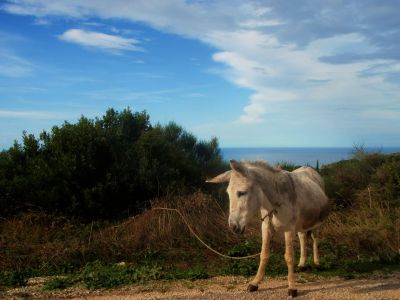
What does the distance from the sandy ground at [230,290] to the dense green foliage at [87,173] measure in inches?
163

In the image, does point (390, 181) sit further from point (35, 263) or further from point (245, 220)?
point (35, 263)

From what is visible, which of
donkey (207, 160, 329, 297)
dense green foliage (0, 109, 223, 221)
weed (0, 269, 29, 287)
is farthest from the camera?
dense green foliage (0, 109, 223, 221)

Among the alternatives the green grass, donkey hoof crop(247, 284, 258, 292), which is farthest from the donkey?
the green grass

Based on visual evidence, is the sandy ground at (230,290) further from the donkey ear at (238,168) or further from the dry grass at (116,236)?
the donkey ear at (238,168)

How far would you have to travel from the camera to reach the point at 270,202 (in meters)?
6.91

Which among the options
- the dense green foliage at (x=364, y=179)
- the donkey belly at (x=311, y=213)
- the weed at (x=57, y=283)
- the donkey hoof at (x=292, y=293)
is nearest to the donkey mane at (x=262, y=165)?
the donkey belly at (x=311, y=213)

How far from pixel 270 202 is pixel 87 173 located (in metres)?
6.94

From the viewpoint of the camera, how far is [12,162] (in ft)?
40.3

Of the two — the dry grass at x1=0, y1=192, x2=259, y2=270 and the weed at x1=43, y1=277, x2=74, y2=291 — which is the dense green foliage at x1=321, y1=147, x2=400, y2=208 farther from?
the weed at x1=43, y1=277, x2=74, y2=291

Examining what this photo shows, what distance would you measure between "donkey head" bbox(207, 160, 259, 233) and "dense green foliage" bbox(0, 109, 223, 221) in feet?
19.9

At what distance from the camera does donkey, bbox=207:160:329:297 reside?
6395 mm

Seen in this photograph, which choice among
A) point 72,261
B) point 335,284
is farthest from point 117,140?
point 335,284

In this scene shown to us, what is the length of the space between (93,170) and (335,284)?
24.4 ft

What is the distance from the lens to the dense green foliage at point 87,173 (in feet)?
37.9
